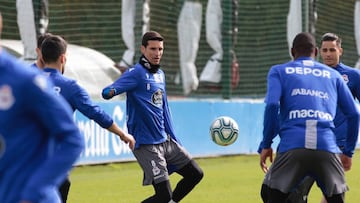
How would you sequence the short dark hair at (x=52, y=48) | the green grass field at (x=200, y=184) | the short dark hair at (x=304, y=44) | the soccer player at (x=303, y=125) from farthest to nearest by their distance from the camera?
1. the green grass field at (x=200, y=184)
2. the short dark hair at (x=304, y=44)
3. the soccer player at (x=303, y=125)
4. the short dark hair at (x=52, y=48)

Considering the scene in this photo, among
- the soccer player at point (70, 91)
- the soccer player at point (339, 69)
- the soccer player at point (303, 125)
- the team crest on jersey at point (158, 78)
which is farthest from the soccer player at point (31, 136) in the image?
the soccer player at point (339, 69)

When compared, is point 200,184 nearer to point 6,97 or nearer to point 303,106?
point 303,106

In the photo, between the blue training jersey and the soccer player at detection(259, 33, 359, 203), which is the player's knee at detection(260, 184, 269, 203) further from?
the blue training jersey

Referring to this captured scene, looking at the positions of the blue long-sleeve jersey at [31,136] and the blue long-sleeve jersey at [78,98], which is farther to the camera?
the blue long-sleeve jersey at [78,98]

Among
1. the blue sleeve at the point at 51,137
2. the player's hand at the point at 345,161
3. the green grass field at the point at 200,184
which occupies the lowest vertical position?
the green grass field at the point at 200,184

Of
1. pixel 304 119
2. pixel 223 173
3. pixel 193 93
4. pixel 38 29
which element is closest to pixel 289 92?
pixel 304 119

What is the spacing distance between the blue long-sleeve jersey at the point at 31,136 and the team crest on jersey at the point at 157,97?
18.1ft

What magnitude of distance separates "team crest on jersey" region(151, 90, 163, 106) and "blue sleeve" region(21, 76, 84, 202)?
18.3 feet

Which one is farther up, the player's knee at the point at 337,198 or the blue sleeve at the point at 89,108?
the blue sleeve at the point at 89,108

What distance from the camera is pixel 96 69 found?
83.2 ft

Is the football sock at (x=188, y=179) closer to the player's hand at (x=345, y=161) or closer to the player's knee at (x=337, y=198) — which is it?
the player's hand at (x=345, y=161)

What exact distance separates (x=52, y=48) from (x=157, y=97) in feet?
9.49

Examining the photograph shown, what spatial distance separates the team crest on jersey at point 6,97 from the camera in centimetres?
482

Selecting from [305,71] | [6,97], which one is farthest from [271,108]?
[6,97]
